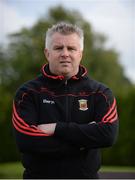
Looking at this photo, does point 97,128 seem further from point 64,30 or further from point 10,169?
point 10,169

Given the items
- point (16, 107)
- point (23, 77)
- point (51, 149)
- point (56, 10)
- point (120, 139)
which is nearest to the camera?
point (51, 149)

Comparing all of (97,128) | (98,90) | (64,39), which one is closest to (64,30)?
(64,39)

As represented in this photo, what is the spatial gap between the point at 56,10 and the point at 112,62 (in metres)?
6.66

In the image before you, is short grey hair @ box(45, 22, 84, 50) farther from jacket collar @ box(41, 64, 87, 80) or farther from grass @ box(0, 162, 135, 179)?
grass @ box(0, 162, 135, 179)

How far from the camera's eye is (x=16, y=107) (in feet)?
13.4

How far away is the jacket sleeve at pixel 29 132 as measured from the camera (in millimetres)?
3857

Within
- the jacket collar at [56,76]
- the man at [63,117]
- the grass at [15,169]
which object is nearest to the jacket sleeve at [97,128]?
the man at [63,117]

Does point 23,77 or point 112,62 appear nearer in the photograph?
point 23,77

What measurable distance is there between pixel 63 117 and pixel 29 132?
291 mm

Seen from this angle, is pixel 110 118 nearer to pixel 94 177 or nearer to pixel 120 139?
pixel 94 177

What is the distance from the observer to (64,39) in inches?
158

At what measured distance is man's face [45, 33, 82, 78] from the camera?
400 cm

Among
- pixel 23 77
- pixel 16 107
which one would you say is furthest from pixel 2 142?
pixel 23 77

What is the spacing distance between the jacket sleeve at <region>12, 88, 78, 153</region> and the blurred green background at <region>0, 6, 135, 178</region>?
13.8 m
